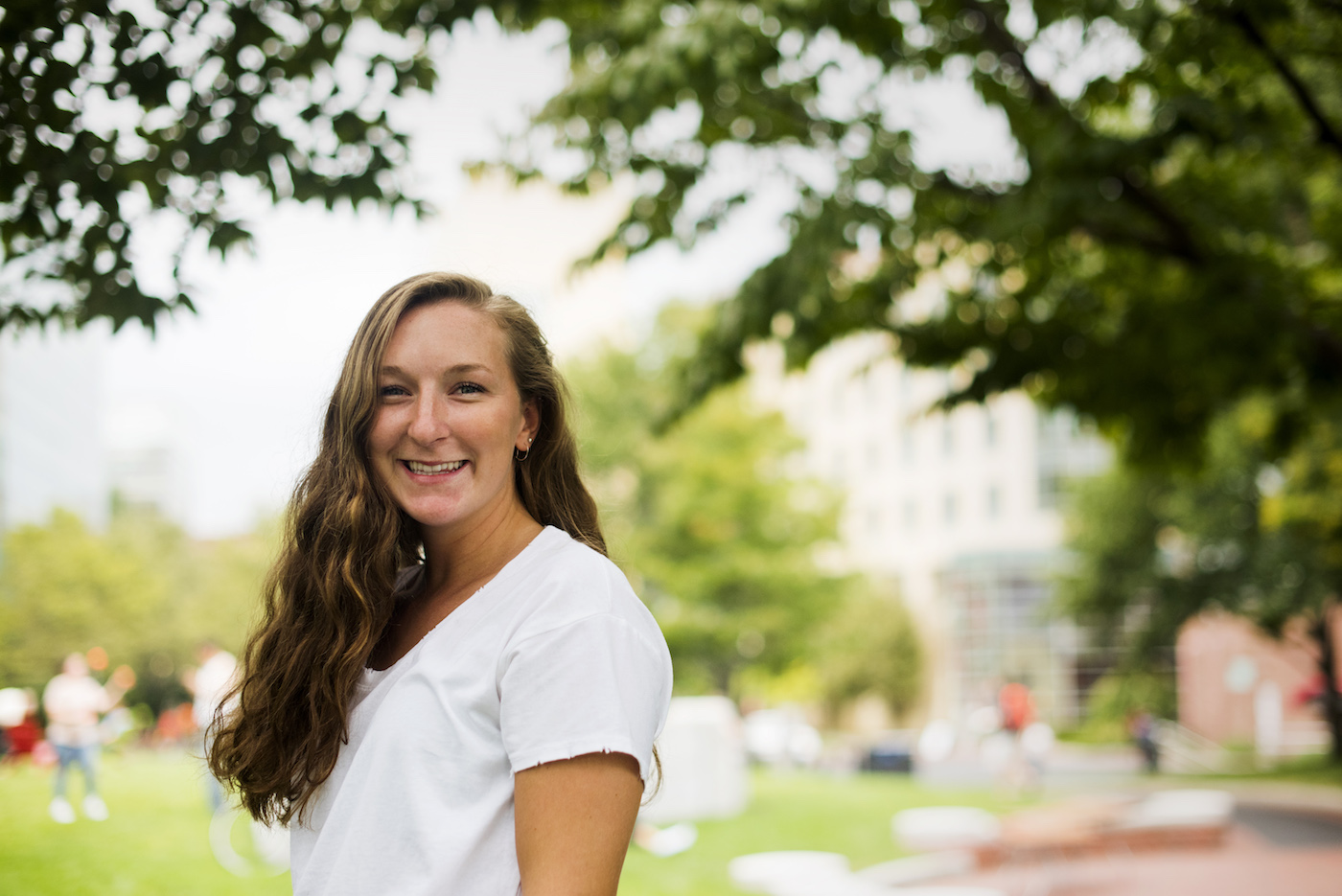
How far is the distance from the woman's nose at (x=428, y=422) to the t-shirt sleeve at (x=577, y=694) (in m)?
0.38

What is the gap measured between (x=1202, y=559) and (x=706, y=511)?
42.8 feet

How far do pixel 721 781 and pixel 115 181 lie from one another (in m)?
14.1

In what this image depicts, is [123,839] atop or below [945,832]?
atop

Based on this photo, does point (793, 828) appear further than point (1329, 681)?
No

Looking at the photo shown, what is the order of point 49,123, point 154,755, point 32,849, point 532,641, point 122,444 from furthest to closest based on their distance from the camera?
point 122,444, point 154,755, point 32,849, point 49,123, point 532,641

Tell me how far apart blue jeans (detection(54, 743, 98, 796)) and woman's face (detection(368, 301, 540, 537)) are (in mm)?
6234

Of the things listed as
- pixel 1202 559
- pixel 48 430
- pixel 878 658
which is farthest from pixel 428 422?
pixel 878 658

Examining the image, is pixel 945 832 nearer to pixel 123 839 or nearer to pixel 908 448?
pixel 123 839

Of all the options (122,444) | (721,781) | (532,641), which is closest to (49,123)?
(532,641)

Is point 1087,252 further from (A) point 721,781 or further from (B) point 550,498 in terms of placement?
(A) point 721,781

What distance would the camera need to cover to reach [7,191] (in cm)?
330

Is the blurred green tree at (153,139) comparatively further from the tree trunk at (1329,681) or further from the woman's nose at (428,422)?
the tree trunk at (1329,681)

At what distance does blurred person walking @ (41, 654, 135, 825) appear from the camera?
6.87m

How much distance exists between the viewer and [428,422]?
1.74 metres
